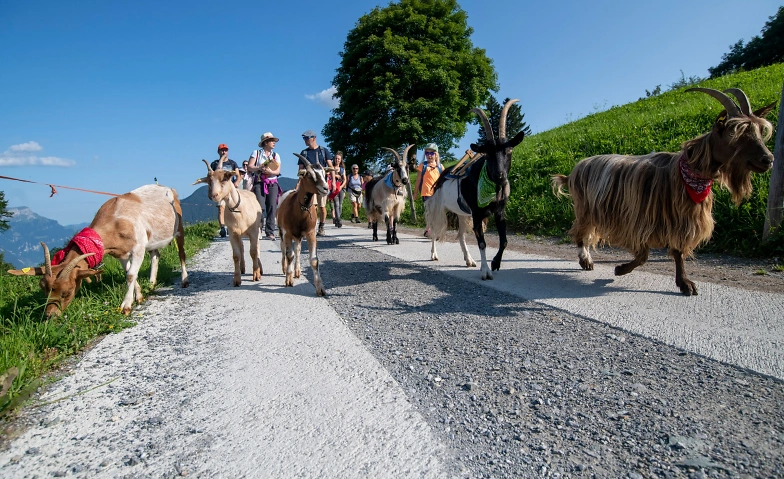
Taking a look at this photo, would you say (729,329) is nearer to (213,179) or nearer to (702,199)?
(702,199)

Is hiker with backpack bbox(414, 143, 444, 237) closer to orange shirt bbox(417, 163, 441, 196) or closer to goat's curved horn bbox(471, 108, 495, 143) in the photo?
orange shirt bbox(417, 163, 441, 196)

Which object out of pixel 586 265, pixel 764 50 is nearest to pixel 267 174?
pixel 586 265

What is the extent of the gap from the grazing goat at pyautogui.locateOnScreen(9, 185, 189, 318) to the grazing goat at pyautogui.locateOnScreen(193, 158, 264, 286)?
68cm

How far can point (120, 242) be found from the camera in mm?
4508

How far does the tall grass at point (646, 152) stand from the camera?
6.06 meters

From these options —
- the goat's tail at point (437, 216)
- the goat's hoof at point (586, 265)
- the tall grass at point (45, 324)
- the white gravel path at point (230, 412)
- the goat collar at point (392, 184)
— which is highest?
the goat collar at point (392, 184)

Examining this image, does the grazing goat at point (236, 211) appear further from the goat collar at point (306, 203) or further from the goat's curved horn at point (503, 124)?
the goat's curved horn at point (503, 124)

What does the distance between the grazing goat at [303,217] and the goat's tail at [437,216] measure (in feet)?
7.94

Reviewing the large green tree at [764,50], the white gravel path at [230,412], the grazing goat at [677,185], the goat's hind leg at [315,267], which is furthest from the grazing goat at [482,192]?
the large green tree at [764,50]

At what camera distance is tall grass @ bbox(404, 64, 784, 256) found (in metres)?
6.06

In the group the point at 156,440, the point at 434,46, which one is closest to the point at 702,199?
the point at 156,440

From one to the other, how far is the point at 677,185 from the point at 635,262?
A: 951 mm

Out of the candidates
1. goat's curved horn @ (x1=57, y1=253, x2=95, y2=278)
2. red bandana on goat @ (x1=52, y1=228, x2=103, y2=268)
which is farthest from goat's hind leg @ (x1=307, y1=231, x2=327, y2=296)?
goat's curved horn @ (x1=57, y1=253, x2=95, y2=278)

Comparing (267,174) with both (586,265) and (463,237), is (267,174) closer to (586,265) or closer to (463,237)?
(463,237)
